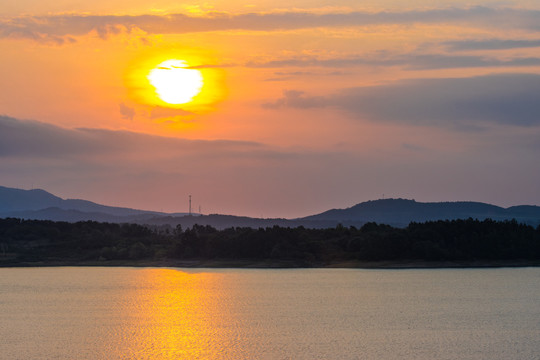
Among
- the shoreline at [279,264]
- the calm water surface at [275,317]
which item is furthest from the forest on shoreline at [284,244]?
the calm water surface at [275,317]

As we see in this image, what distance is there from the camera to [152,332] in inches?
2514

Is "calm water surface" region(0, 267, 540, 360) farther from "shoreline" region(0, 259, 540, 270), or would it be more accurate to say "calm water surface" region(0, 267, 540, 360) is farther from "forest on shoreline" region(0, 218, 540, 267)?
"forest on shoreline" region(0, 218, 540, 267)

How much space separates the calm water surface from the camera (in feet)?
181

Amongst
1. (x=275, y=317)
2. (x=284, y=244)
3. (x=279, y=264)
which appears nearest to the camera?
(x=275, y=317)

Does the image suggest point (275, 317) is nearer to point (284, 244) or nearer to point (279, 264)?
point (279, 264)

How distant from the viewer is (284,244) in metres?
152

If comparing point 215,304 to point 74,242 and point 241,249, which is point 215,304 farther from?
point 74,242

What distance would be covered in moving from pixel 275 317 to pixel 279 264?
Result: 249 ft

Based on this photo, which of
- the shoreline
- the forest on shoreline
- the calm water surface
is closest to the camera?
the calm water surface

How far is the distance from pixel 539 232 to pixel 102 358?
11337 centimetres

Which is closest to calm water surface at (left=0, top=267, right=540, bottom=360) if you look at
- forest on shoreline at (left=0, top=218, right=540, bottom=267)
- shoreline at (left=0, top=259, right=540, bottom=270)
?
shoreline at (left=0, top=259, right=540, bottom=270)

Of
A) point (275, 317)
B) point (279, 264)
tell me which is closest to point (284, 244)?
point (279, 264)

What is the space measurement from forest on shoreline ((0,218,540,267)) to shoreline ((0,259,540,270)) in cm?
50

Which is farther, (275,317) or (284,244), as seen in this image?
(284,244)
